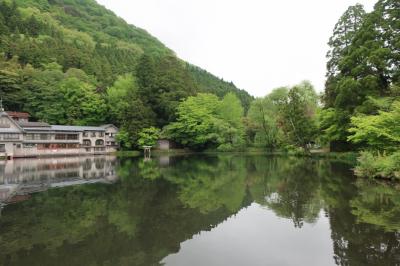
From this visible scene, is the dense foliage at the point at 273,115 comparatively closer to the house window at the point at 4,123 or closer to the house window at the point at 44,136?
the house window at the point at 44,136

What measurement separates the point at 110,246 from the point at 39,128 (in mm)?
44501

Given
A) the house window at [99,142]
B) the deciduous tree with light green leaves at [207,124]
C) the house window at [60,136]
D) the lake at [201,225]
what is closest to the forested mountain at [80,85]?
the deciduous tree with light green leaves at [207,124]

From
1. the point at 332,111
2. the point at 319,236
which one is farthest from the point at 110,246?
the point at 332,111

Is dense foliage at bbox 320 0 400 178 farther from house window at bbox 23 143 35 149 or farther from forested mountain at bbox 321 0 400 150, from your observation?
house window at bbox 23 143 35 149

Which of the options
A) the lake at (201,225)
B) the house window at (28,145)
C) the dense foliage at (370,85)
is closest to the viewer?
the lake at (201,225)

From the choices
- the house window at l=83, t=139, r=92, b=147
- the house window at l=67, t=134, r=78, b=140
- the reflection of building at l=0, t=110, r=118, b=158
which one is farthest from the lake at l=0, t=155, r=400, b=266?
the house window at l=83, t=139, r=92, b=147

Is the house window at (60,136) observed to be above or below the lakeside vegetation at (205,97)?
below

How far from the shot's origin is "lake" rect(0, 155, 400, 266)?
6676 mm

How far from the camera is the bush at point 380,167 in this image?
16.5m

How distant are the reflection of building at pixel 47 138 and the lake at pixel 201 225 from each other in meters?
31.2

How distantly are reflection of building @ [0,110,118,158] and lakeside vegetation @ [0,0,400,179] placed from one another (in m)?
3.69

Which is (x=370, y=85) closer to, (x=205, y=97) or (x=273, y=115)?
(x=273, y=115)

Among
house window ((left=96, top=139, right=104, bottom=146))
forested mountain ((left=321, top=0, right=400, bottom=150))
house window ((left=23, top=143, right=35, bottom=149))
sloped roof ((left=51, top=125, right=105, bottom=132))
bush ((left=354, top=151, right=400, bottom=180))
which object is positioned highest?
forested mountain ((left=321, top=0, right=400, bottom=150))

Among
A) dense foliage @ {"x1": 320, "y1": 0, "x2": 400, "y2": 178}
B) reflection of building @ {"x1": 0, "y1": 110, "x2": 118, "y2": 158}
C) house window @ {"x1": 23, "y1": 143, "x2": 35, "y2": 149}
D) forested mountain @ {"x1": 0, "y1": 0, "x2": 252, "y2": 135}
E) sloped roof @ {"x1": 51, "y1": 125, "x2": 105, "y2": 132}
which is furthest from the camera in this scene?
forested mountain @ {"x1": 0, "y1": 0, "x2": 252, "y2": 135}
